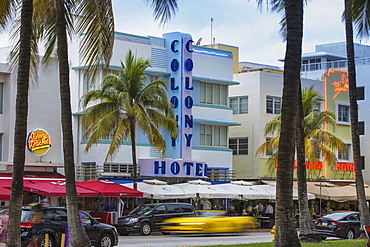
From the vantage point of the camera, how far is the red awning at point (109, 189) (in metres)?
32.7

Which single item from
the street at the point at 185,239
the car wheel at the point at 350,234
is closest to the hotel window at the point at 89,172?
the street at the point at 185,239

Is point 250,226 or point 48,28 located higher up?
point 48,28

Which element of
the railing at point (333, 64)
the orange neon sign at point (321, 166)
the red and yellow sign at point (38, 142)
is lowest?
the orange neon sign at point (321, 166)

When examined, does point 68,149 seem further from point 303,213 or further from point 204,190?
point 204,190

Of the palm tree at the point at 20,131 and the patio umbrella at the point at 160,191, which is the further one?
the patio umbrella at the point at 160,191

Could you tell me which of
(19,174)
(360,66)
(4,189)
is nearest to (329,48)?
(360,66)

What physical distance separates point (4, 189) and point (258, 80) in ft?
80.3

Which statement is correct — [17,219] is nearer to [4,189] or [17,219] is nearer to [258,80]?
[4,189]

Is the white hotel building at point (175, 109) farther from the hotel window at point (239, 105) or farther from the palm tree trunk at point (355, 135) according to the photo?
the palm tree trunk at point (355, 135)

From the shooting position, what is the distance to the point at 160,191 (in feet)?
119

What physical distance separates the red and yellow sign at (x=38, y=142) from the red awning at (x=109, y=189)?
15.5 ft

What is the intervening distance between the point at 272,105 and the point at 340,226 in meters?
19.4

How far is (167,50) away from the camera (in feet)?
143

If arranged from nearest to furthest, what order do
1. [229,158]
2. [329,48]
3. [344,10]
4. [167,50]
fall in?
[344,10]
[167,50]
[229,158]
[329,48]
